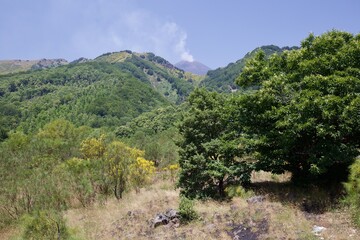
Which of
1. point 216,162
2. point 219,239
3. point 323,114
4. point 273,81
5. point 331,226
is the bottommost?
point 219,239

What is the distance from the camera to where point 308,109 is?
15.1m

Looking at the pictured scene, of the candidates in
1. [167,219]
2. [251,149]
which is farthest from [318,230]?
[167,219]

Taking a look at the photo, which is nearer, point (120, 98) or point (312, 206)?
point (312, 206)

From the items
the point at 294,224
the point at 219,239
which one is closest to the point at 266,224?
the point at 294,224

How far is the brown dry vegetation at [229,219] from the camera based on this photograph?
526 inches

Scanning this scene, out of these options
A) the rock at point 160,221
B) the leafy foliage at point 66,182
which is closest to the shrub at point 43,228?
the rock at point 160,221

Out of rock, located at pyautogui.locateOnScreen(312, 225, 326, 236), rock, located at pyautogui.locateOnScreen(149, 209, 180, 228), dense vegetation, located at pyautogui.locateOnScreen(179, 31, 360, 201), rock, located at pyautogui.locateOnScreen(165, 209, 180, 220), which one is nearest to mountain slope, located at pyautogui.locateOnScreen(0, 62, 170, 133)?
dense vegetation, located at pyautogui.locateOnScreen(179, 31, 360, 201)

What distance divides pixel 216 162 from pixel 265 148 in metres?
3.05

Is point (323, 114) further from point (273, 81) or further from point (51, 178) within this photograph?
point (51, 178)

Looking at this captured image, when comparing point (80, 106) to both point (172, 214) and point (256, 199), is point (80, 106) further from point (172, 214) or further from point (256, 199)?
point (256, 199)

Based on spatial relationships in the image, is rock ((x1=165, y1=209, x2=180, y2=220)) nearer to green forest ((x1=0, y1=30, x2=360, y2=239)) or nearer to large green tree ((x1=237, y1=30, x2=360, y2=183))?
green forest ((x1=0, y1=30, x2=360, y2=239))

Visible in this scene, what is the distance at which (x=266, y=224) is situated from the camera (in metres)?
14.0

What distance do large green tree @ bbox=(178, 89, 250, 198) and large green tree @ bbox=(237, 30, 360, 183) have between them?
152 centimetres

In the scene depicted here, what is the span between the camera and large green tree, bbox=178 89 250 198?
Answer: 19484mm
